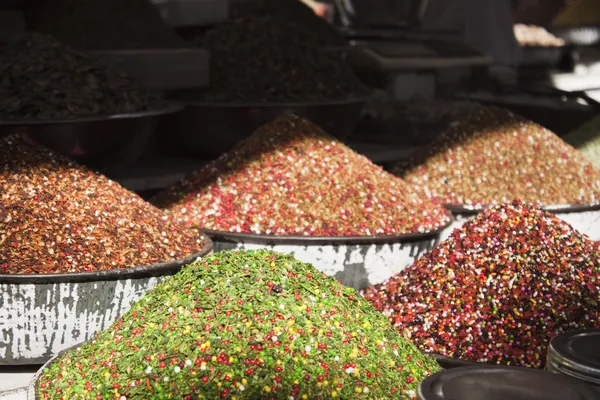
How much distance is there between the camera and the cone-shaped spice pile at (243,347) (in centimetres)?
164

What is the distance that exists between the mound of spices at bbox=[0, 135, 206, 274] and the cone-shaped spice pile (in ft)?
0.98

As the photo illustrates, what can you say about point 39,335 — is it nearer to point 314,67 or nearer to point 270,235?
point 270,235

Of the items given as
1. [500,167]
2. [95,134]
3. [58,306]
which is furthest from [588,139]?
[58,306]

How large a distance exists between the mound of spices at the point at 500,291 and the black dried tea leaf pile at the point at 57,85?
3.02 feet

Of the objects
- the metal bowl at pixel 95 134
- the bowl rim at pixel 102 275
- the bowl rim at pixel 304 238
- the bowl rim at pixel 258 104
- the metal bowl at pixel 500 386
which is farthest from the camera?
the bowl rim at pixel 258 104

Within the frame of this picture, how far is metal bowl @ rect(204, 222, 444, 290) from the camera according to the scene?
2.50 metres

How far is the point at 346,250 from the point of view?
8.29 feet

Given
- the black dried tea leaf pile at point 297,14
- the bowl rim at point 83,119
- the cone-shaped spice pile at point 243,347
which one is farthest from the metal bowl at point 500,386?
the black dried tea leaf pile at point 297,14

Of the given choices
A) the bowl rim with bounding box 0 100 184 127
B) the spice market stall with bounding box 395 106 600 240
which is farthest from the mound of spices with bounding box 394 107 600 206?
the bowl rim with bounding box 0 100 184 127

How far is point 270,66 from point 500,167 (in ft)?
2.75

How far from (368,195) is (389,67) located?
204 centimetres

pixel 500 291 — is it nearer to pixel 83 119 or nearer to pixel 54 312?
pixel 54 312

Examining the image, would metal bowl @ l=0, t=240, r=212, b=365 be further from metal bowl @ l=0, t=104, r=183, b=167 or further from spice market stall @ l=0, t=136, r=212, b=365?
metal bowl @ l=0, t=104, r=183, b=167

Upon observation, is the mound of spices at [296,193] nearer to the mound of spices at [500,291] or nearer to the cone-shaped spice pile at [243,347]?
the mound of spices at [500,291]
